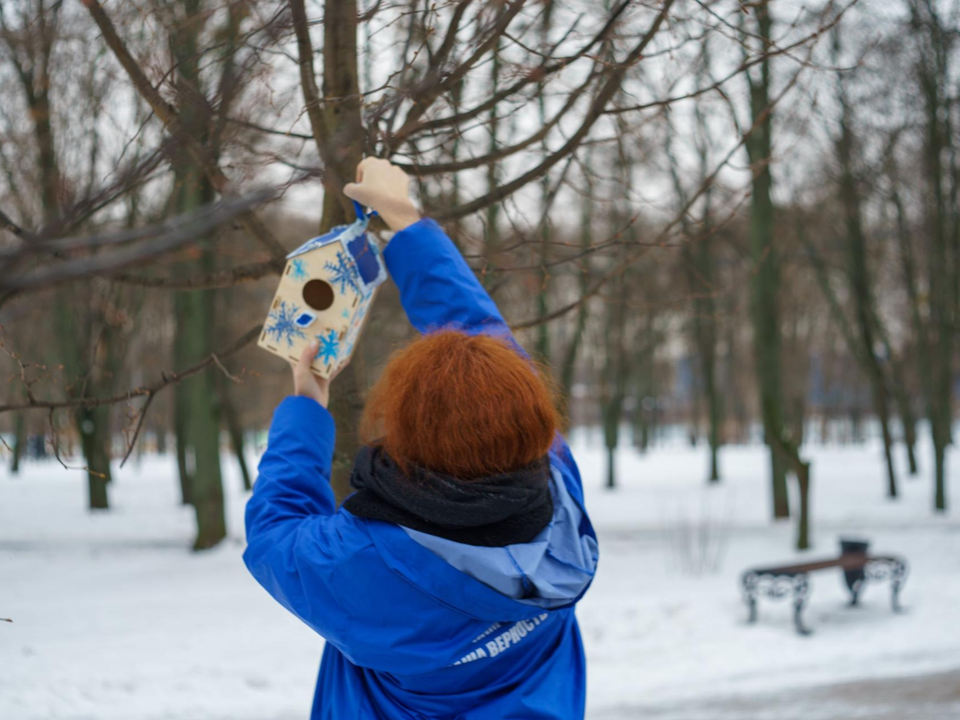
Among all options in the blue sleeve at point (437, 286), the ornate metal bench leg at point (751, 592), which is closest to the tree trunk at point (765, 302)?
the ornate metal bench leg at point (751, 592)

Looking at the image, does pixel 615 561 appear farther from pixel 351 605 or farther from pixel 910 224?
pixel 910 224

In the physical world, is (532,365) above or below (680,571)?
above

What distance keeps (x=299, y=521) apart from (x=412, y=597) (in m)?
0.26

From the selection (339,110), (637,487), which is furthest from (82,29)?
(637,487)

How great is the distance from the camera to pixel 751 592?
720 centimetres

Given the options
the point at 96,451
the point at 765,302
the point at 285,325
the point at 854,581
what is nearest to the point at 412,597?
the point at 285,325

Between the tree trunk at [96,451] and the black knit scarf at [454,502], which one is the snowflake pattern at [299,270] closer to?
the black knit scarf at [454,502]

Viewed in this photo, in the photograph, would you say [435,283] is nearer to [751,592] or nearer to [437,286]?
[437,286]

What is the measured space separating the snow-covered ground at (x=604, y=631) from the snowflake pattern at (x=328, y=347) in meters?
4.00

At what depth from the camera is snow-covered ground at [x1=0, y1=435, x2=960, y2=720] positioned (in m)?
5.36

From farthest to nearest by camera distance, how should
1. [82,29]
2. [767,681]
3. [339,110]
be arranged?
[82,29]
[767,681]
[339,110]

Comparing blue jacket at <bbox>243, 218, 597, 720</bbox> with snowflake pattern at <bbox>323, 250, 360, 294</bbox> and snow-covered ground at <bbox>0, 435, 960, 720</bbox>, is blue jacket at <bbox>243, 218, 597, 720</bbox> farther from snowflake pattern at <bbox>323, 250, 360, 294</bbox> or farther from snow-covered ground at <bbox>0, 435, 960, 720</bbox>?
snow-covered ground at <bbox>0, 435, 960, 720</bbox>

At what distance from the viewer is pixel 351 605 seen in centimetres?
150

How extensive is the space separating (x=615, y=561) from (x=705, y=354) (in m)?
10.6
